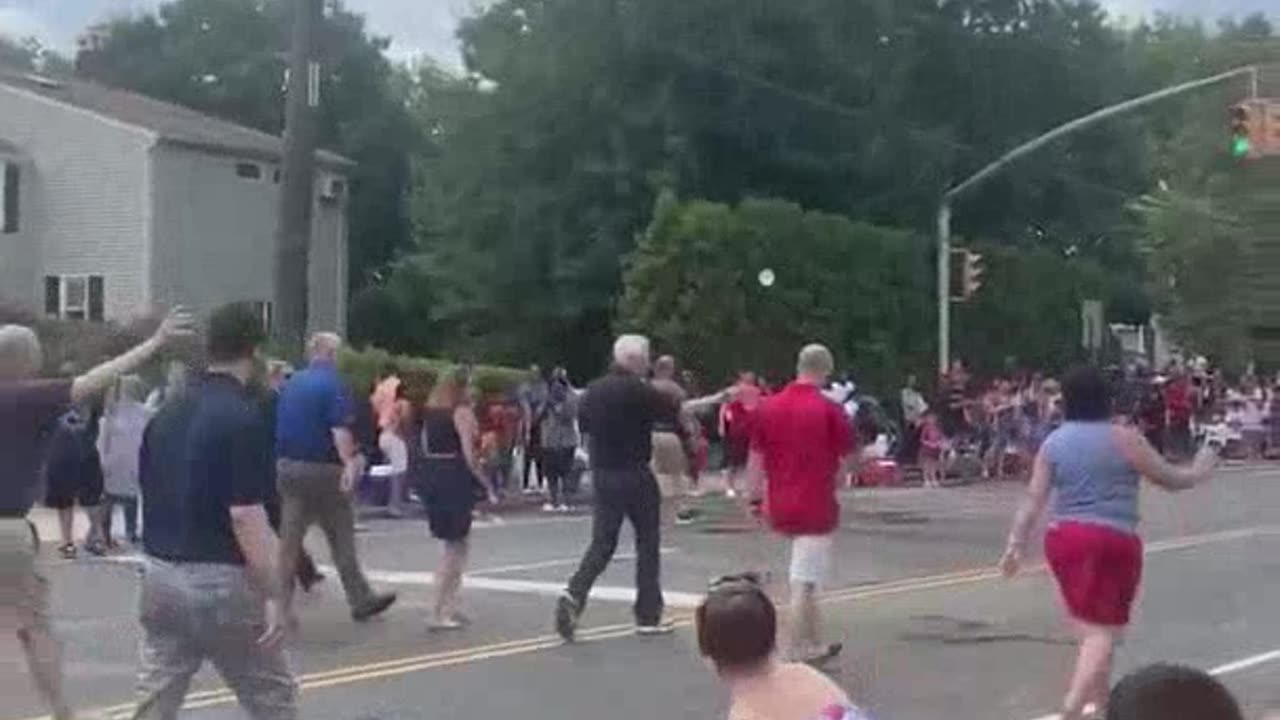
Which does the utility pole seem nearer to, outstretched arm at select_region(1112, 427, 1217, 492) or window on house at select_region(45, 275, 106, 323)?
outstretched arm at select_region(1112, 427, 1217, 492)

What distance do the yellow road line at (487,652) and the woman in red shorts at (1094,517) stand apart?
12.4 ft

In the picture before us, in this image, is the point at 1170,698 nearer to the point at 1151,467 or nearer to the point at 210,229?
the point at 1151,467

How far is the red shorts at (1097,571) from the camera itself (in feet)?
38.6

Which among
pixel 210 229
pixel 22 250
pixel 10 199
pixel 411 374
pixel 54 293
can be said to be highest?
pixel 10 199

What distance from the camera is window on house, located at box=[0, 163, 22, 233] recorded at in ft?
179

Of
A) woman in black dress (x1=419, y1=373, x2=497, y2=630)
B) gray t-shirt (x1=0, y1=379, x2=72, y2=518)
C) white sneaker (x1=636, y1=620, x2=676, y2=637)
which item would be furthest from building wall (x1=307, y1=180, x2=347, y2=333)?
gray t-shirt (x1=0, y1=379, x2=72, y2=518)

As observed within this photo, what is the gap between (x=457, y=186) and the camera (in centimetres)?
5538

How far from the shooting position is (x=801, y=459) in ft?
48.3

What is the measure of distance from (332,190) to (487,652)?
44.8 meters

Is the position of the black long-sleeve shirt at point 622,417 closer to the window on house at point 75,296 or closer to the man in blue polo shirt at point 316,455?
the man in blue polo shirt at point 316,455

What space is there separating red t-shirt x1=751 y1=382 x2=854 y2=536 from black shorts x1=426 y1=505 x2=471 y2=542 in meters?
2.39

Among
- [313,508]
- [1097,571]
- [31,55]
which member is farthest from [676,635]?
[31,55]

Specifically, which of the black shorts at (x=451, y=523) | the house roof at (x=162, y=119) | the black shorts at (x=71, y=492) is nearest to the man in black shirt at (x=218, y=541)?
the black shorts at (x=451, y=523)

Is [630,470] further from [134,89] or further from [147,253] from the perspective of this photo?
[134,89]
